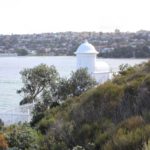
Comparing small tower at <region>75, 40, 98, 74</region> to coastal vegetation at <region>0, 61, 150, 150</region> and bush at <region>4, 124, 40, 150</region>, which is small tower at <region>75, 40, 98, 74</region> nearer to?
coastal vegetation at <region>0, 61, 150, 150</region>

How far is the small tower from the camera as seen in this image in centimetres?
3668

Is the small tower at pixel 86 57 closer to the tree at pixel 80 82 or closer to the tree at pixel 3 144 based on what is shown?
the tree at pixel 80 82

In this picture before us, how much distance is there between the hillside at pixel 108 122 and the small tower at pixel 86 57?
2340 centimetres

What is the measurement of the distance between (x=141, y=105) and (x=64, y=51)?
3804 inches

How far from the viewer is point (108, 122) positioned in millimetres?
10734

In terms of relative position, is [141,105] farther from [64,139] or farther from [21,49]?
[21,49]

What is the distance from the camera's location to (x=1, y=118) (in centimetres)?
2181

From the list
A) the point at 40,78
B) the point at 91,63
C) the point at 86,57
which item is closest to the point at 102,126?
the point at 40,78

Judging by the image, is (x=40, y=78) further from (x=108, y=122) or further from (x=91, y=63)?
(x=108, y=122)

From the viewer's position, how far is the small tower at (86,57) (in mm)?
36678

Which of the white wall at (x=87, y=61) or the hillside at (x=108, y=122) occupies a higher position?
the hillside at (x=108, y=122)

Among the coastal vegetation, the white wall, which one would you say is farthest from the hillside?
the white wall

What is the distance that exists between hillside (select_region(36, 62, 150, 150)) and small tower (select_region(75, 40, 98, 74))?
23.4m

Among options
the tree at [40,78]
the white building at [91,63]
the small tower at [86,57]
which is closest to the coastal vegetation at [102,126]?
the tree at [40,78]
